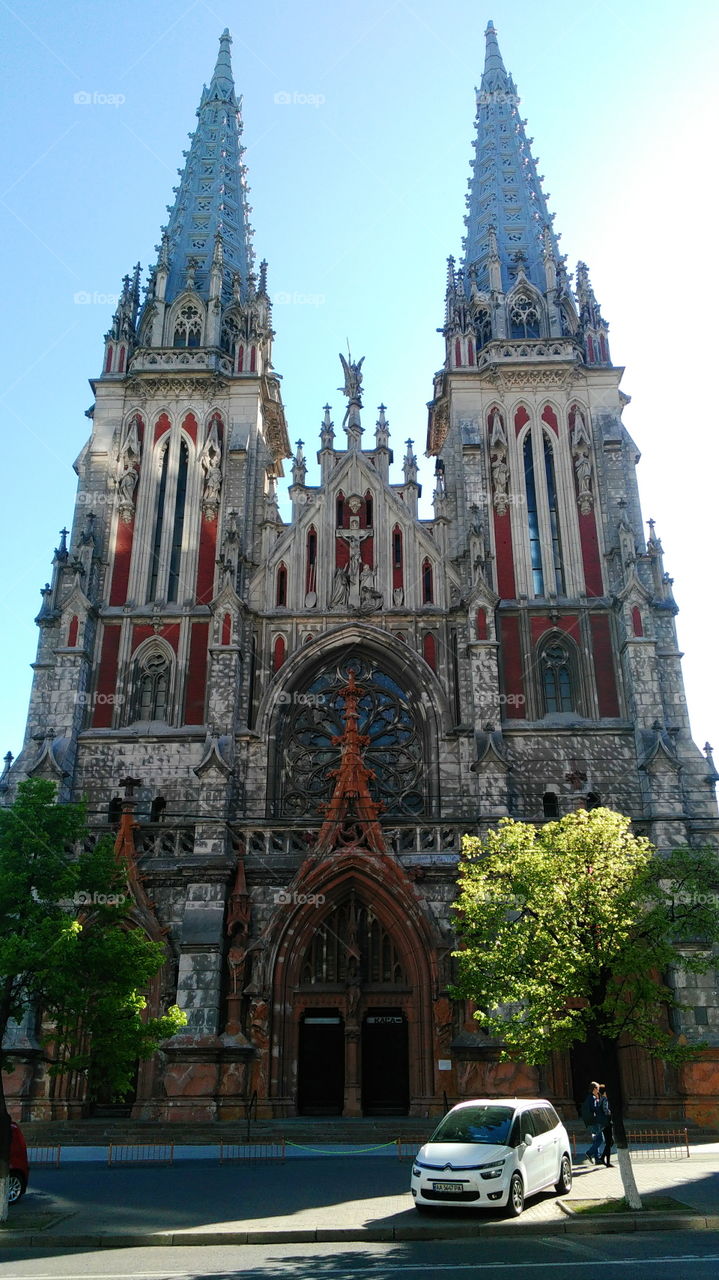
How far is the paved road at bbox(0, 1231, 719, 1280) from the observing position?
9422mm

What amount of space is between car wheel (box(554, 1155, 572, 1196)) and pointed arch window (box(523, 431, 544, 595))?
20747 mm

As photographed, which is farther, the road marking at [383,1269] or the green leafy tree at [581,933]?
the green leafy tree at [581,933]

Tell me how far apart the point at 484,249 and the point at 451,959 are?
99.4 ft

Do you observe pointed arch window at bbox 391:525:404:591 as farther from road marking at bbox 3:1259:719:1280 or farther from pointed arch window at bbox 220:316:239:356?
road marking at bbox 3:1259:719:1280

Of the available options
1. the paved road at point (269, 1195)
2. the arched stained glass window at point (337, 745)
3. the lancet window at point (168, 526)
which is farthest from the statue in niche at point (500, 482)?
the paved road at point (269, 1195)

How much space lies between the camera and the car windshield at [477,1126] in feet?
43.2

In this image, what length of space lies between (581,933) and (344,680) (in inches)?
691

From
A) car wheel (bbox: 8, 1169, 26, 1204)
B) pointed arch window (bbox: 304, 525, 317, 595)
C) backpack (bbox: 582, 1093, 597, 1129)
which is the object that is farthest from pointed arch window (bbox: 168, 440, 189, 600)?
car wheel (bbox: 8, 1169, 26, 1204)

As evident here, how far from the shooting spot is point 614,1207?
12.8m

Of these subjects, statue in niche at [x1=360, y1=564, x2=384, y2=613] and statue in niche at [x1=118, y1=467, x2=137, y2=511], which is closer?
statue in niche at [x1=360, y1=564, x2=384, y2=613]

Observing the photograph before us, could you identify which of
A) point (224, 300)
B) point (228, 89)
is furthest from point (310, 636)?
point (228, 89)

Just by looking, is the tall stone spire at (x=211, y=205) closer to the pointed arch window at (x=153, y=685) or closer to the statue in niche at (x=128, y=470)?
the statue in niche at (x=128, y=470)

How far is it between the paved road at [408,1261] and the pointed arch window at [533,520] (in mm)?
23383

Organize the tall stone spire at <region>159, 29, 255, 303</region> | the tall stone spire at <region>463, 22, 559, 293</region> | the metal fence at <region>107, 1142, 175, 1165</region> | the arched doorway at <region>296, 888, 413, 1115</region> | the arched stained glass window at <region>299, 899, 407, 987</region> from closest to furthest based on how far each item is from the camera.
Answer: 1. the metal fence at <region>107, 1142, 175, 1165</region>
2. the arched doorway at <region>296, 888, 413, 1115</region>
3. the arched stained glass window at <region>299, 899, 407, 987</region>
4. the tall stone spire at <region>463, 22, 559, 293</region>
5. the tall stone spire at <region>159, 29, 255, 303</region>
